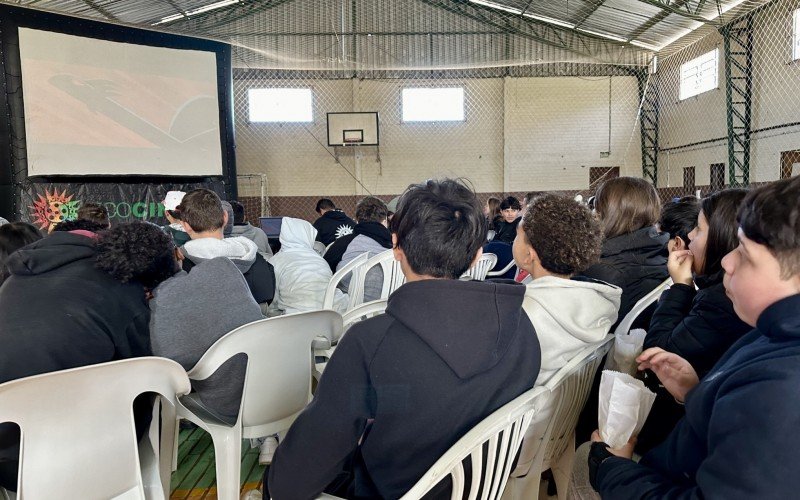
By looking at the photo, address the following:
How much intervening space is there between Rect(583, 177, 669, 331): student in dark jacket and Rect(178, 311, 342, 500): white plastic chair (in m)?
1.09

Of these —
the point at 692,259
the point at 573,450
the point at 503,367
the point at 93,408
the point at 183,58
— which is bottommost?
the point at 573,450

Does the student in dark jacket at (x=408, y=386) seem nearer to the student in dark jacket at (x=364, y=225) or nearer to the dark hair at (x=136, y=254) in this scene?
the dark hair at (x=136, y=254)

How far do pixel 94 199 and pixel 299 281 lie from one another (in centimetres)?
537

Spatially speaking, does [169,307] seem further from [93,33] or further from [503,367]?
[93,33]

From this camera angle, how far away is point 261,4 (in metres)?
9.73

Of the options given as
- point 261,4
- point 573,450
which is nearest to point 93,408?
point 573,450

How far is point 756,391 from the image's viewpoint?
63 cm

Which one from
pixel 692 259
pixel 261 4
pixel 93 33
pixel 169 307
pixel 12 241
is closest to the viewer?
pixel 692 259

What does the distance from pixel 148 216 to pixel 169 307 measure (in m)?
6.14

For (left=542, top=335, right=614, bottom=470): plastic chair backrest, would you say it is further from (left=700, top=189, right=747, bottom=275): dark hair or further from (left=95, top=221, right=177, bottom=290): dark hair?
(left=95, top=221, right=177, bottom=290): dark hair

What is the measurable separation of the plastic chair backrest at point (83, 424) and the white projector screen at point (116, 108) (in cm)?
625

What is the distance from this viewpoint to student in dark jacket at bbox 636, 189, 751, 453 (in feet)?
3.92

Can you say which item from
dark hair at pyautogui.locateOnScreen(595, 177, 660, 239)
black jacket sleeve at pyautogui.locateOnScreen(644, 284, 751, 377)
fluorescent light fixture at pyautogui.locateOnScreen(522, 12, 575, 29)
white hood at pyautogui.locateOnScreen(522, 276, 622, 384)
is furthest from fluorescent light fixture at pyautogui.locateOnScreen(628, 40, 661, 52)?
white hood at pyautogui.locateOnScreen(522, 276, 622, 384)

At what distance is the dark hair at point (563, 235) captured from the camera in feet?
4.59
